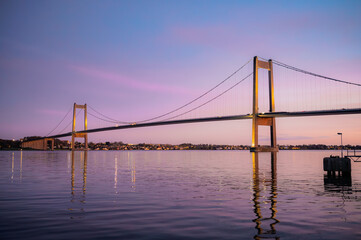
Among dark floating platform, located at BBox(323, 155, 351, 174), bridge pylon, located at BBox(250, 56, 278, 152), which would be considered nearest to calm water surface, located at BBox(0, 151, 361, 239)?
dark floating platform, located at BBox(323, 155, 351, 174)

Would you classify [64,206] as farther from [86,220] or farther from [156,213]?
[156,213]

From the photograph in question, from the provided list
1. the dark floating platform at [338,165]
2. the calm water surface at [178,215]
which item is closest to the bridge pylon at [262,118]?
the dark floating platform at [338,165]

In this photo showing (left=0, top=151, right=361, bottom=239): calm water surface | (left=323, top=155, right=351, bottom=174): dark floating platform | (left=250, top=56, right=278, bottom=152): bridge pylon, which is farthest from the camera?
(left=250, top=56, right=278, bottom=152): bridge pylon

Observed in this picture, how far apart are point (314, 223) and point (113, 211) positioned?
232 inches

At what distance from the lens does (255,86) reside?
283 feet

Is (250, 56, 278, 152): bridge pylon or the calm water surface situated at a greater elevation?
(250, 56, 278, 152): bridge pylon

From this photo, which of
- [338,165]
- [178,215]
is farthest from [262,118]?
[178,215]

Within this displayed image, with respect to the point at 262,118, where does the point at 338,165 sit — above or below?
below

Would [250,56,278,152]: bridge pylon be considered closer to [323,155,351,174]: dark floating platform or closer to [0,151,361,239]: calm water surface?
[323,155,351,174]: dark floating platform

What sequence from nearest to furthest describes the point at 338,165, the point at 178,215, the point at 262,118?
the point at 178,215
the point at 338,165
the point at 262,118

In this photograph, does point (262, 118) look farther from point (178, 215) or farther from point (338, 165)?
point (178, 215)

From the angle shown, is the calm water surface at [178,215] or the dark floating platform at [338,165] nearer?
the calm water surface at [178,215]

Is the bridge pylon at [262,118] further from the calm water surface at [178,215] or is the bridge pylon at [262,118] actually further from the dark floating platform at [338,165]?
the calm water surface at [178,215]

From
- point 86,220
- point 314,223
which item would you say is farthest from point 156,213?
point 314,223
